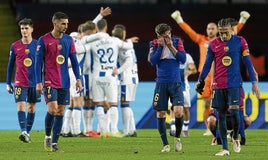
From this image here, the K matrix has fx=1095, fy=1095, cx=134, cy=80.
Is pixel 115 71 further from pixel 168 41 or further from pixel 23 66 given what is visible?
pixel 168 41

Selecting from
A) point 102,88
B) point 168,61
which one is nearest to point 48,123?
point 168,61

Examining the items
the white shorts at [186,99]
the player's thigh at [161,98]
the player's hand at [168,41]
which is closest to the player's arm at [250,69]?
the player's hand at [168,41]

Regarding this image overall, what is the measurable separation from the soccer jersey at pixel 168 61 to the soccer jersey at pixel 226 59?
72 cm

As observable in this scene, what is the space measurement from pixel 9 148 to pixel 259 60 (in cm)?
1213

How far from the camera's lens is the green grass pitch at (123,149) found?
15375mm

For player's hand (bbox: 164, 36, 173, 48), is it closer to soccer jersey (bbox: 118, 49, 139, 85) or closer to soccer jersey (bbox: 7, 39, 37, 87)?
soccer jersey (bbox: 7, 39, 37, 87)

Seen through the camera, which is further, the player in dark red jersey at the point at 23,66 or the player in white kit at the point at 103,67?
the player in white kit at the point at 103,67

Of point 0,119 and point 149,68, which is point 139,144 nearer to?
point 0,119

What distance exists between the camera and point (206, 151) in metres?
16.7

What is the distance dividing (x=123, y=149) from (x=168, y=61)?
63.2 inches

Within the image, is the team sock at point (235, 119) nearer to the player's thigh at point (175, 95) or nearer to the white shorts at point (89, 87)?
the player's thigh at point (175, 95)

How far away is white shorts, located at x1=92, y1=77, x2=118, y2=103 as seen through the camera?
69.4ft

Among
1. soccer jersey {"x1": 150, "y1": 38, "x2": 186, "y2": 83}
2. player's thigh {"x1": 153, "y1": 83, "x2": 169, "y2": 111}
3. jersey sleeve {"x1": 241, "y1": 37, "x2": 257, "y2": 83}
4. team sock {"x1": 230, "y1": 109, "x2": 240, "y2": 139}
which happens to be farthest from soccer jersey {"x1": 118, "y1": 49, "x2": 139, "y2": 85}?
jersey sleeve {"x1": 241, "y1": 37, "x2": 257, "y2": 83}

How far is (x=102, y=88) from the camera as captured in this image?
2117 centimetres
